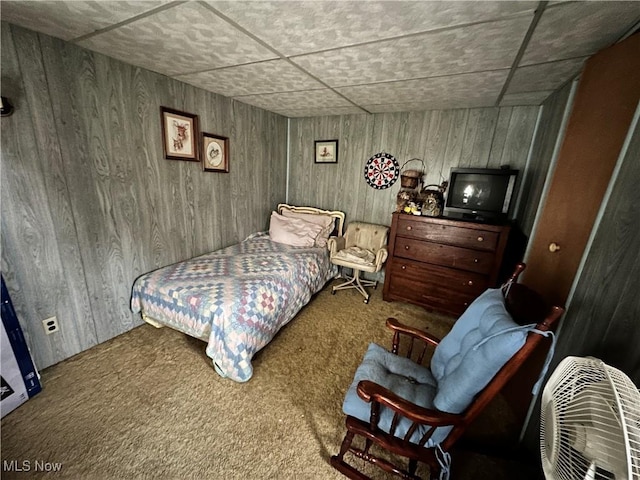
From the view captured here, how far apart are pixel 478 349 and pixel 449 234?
178 cm

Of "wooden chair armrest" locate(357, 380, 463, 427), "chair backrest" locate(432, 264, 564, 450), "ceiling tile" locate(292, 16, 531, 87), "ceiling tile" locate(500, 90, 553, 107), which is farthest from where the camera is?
"ceiling tile" locate(500, 90, 553, 107)

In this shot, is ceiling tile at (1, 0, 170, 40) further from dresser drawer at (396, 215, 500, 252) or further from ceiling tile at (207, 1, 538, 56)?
dresser drawer at (396, 215, 500, 252)

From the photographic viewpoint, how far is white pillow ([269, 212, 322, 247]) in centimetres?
313

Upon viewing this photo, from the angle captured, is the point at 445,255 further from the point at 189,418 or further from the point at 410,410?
the point at 189,418

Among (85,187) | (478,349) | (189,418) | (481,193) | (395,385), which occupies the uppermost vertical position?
(481,193)

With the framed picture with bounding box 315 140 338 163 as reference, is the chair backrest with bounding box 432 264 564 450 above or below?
below

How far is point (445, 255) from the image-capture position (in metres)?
2.58

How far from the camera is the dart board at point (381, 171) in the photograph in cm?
311

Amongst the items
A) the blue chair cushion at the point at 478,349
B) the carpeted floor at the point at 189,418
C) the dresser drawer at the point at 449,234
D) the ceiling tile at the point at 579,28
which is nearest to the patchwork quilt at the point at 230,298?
the carpeted floor at the point at 189,418

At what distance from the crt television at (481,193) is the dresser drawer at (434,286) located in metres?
0.62

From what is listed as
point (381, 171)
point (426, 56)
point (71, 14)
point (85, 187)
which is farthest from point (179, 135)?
point (381, 171)

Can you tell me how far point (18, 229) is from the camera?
1.54 m

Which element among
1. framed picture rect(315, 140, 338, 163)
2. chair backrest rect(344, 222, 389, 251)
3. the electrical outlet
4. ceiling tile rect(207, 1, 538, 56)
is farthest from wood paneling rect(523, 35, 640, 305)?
the electrical outlet

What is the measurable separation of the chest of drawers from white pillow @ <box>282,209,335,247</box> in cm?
87
